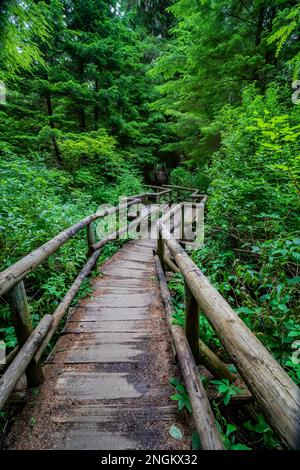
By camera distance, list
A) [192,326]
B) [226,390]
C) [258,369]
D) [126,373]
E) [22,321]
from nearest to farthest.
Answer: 1. [258,369]
2. [226,390]
3. [22,321]
4. [192,326]
5. [126,373]

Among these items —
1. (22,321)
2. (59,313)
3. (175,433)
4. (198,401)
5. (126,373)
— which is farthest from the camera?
(59,313)

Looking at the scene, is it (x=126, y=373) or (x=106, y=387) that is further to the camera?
(x=126, y=373)

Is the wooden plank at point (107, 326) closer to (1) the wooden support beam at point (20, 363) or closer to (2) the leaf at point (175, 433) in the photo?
(1) the wooden support beam at point (20, 363)

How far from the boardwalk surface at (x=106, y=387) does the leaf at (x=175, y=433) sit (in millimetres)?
29

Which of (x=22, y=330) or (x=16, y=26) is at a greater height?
(x=16, y=26)

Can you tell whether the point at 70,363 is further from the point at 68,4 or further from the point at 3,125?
the point at 68,4

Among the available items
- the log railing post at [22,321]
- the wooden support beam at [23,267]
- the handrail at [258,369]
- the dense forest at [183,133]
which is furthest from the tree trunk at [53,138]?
the handrail at [258,369]

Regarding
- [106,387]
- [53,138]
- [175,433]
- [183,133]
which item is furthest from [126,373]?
[183,133]

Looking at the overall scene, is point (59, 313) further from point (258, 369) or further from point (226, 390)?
point (258, 369)

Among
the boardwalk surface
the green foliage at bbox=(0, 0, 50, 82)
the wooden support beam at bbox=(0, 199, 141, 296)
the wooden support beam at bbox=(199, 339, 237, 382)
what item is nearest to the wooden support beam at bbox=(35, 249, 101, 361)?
the boardwalk surface

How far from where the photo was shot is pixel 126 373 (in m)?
2.28

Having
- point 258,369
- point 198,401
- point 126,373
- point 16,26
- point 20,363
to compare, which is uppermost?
point 16,26

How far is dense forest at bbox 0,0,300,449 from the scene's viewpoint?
2838 millimetres

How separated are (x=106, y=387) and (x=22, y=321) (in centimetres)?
97
